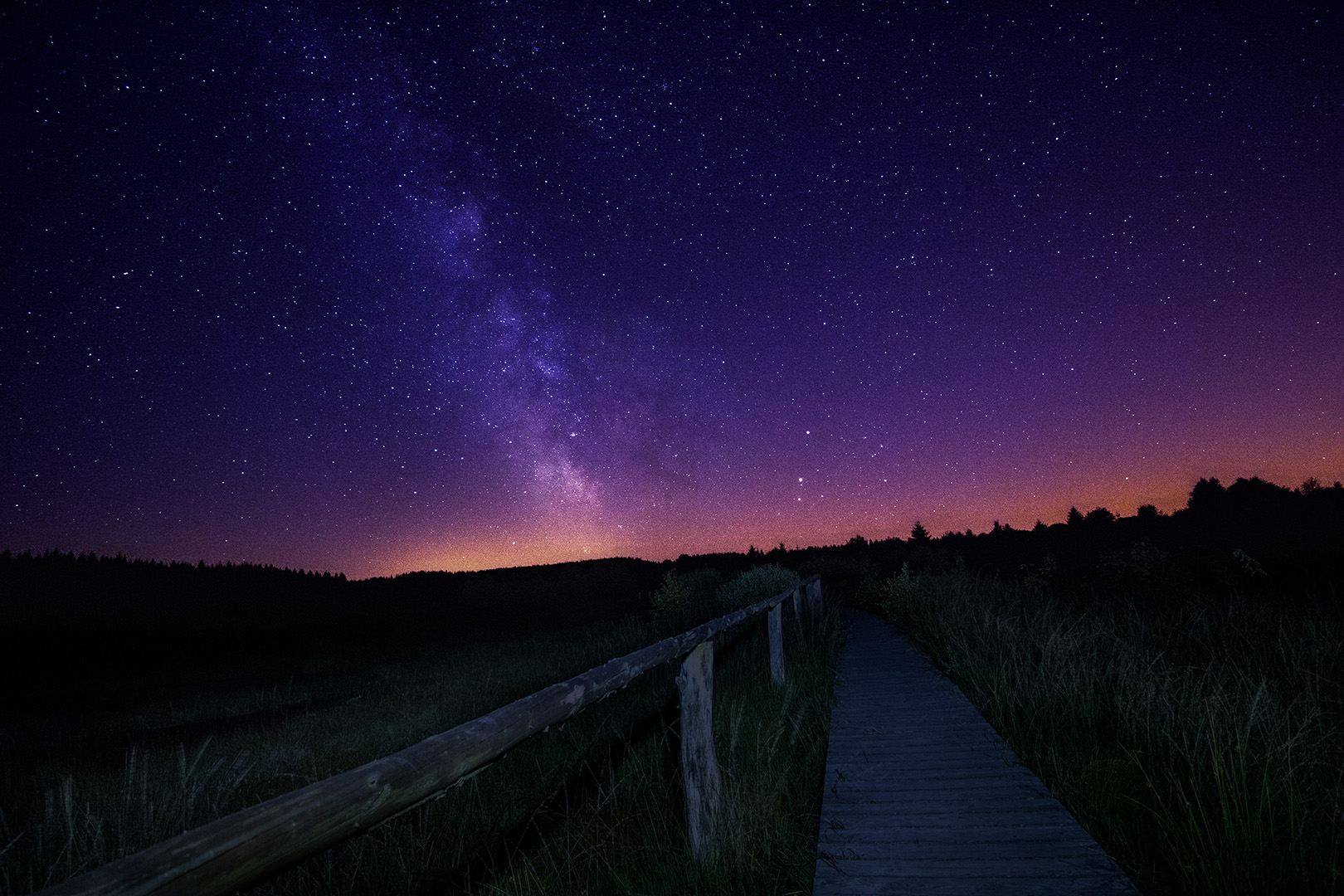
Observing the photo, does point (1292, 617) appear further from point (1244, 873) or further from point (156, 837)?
point (156, 837)

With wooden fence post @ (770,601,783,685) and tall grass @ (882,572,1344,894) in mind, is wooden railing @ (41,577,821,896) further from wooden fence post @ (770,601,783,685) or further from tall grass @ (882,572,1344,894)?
wooden fence post @ (770,601,783,685)

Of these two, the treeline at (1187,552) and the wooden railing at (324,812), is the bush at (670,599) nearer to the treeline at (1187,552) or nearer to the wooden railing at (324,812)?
the treeline at (1187,552)

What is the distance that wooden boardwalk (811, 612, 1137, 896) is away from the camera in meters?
2.53

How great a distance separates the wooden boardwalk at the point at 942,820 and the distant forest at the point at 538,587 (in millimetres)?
6914

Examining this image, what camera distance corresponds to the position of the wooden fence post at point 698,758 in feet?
9.02

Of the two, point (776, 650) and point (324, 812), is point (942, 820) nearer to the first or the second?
point (324, 812)

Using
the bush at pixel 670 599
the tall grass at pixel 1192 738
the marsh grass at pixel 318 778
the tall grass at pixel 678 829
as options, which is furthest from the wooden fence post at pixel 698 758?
the bush at pixel 670 599

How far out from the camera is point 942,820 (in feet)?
10.2

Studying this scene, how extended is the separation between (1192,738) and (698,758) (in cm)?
329

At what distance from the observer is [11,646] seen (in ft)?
149

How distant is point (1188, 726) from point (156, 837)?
5958 mm

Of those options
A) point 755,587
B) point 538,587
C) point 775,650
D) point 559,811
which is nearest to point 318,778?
point 559,811

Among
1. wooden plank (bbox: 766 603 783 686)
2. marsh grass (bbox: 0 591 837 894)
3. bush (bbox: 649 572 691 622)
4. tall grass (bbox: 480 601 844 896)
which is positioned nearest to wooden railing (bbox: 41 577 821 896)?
tall grass (bbox: 480 601 844 896)

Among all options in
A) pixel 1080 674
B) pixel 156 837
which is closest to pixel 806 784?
pixel 1080 674
